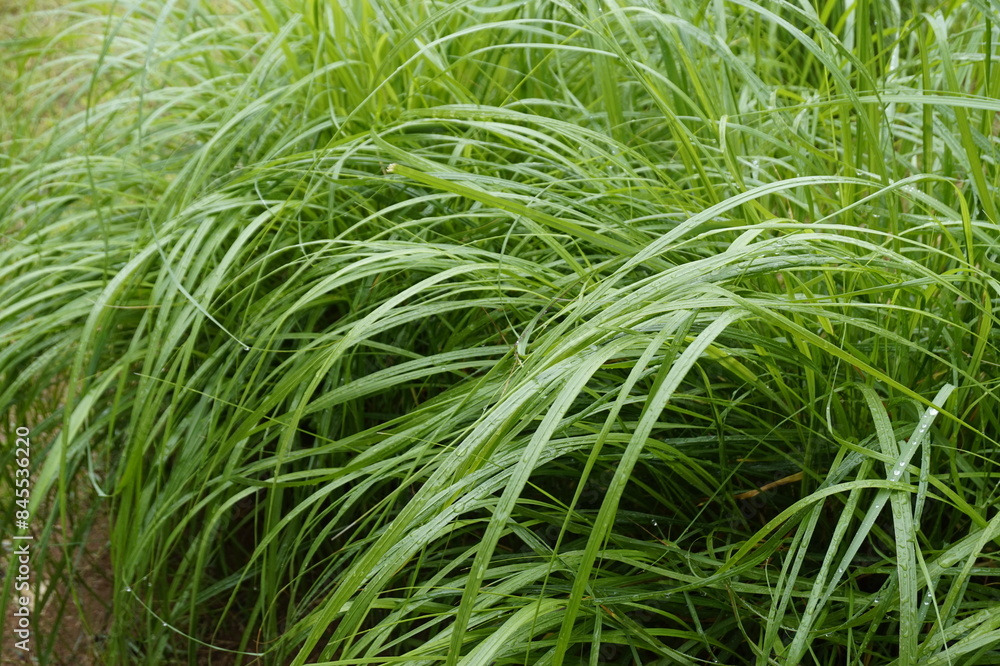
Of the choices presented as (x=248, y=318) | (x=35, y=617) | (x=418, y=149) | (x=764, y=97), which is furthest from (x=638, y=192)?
(x=35, y=617)

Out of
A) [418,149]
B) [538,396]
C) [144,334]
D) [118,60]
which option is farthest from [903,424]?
[118,60]

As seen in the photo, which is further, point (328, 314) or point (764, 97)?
point (328, 314)

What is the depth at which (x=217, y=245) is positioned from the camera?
158cm

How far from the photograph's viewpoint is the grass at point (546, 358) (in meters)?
1.00

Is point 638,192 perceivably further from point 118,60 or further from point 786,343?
point 118,60

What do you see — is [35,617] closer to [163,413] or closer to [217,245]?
[163,413]

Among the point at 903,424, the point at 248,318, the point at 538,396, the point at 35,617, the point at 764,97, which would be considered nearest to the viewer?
the point at 538,396

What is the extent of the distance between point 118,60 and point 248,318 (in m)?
0.94

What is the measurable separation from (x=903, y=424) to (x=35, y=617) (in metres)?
1.53

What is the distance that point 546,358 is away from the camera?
96 centimetres

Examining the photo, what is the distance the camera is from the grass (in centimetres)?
100

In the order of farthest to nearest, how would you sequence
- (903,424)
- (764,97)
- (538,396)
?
(764,97)
(903,424)
(538,396)

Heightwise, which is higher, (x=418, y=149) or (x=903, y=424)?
(x=418, y=149)

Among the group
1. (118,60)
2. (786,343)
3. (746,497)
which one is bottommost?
(746,497)
